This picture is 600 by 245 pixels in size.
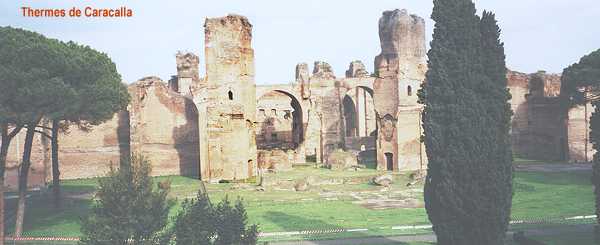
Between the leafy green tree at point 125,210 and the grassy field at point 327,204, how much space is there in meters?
6.16

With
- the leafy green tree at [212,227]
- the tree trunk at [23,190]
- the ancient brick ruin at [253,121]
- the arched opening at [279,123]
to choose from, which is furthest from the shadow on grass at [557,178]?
the tree trunk at [23,190]

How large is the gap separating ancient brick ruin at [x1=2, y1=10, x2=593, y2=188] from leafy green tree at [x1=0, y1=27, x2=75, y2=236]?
10.5 metres

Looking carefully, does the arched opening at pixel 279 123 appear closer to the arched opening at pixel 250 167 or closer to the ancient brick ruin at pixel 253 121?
the ancient brick ruin at pixel 253 121

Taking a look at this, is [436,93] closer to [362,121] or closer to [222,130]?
[222,130]

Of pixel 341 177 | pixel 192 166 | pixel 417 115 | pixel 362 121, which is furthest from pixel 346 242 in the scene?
pixel 362 121

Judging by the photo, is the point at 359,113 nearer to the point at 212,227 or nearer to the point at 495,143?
the point at 495,143

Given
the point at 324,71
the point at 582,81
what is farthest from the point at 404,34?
the point at 582,81

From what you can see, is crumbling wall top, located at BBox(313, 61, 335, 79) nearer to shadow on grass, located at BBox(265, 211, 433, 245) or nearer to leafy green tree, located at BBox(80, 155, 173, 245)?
shadow on grass, located at BBox(265, 211, 433, 245)

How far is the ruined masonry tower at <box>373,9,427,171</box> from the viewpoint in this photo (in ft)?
102

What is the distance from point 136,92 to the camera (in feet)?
105

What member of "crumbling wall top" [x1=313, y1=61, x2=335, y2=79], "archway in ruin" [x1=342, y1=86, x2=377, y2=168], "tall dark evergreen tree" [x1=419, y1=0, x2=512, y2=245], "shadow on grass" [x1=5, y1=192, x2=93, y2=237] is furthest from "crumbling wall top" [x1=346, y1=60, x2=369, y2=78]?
"tall dark evergreen tree" [x1=419, y1=0, x2=512, y2=245]

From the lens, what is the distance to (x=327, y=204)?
21.9 m

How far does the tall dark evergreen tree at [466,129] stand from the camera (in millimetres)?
12977

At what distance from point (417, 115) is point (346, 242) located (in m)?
17.1
